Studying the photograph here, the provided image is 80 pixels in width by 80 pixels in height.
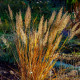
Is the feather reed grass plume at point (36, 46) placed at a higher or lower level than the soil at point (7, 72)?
higher

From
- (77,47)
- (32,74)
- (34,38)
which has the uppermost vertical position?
(34,38)

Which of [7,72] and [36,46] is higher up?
[36,46]

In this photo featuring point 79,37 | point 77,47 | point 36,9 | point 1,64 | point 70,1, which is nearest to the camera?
point 1,64

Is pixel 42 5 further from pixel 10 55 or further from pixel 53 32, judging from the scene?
pixel 53 32

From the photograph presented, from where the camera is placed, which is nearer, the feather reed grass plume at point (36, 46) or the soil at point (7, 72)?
the feather reed grass plume at point (36, 46)

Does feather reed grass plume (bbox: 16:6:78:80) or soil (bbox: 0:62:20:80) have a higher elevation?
feather reed grass plume (bbox: 16:6:78:80)

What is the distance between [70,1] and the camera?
8203 millimetres

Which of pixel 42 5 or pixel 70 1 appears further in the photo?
pixel 42 5

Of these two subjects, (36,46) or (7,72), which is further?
(7,72)

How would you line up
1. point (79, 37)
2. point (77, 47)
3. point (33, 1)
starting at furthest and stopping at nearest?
point (33, 1), point (79, 37), point (77, 47)

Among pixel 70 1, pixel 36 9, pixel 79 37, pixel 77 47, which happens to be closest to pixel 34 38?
pixel 77 47

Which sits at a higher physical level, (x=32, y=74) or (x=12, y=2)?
(x=12, y=2)

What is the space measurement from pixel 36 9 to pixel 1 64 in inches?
269

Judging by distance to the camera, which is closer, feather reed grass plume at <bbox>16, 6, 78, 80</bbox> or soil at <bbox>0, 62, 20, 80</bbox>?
feather reed grass plume at <bbox>16, 6, 78, 80</bbox>
